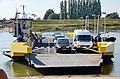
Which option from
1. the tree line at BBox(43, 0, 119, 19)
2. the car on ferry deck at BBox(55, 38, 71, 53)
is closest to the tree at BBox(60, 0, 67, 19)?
the tree line at BBox(43, 0, 119, 19)

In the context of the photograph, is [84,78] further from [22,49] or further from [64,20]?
[64,20]

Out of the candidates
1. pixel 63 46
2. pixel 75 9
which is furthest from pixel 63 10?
pixel 63 46

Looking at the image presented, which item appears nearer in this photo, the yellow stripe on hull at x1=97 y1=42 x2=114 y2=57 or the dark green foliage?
the yellow stripe on hull at x1=97 y1=42 x2=114 y2=57

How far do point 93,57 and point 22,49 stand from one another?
446cm

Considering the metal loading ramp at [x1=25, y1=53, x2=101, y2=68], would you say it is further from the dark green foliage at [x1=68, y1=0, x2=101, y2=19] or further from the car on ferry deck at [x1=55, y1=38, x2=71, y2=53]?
the dark green foliage at [x1=68, y1=0, x2=101, y2=19]

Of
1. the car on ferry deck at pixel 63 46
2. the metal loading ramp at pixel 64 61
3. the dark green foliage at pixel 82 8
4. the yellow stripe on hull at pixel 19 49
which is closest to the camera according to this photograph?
the metal loading ramp at pixel 64 61

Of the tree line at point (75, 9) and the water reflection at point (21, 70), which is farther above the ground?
the tree line at point (75, 9)

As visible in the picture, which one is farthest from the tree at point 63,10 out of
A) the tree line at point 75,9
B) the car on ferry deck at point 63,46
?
the car on ferry deck at point 63,46

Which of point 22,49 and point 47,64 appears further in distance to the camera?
point 22,49

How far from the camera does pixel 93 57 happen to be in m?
17.7

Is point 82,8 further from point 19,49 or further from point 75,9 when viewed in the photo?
point 19,49

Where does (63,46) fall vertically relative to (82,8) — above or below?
below

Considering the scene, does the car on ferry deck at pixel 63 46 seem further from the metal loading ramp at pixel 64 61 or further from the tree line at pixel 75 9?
the tree line at pixel 75 9

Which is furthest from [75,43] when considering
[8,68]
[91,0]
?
[91,0]
